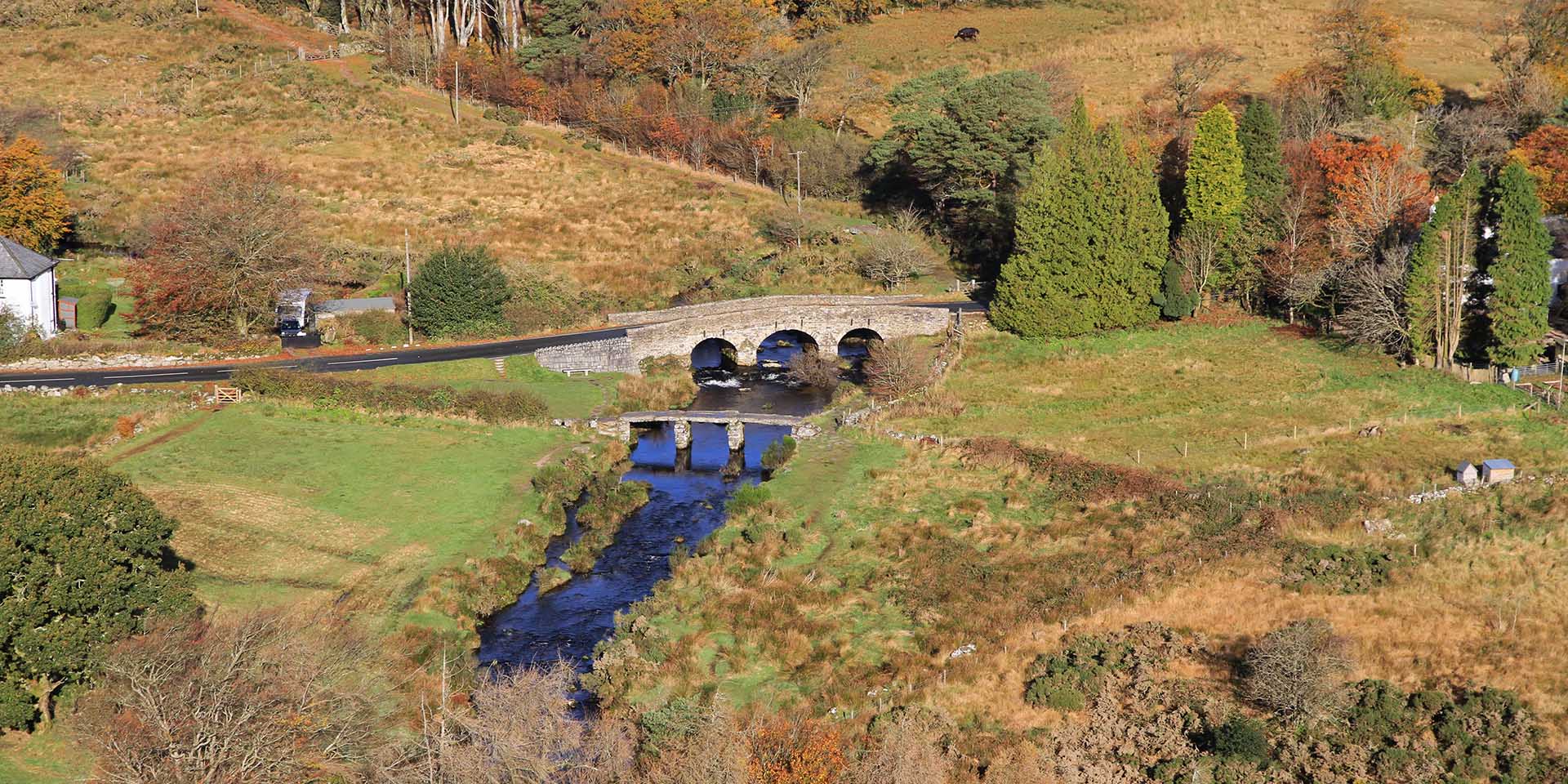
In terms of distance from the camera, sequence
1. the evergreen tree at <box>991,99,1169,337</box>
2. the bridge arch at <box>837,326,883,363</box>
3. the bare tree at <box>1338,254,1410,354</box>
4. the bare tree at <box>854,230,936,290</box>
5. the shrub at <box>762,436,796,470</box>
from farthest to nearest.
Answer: the bare tree at <box>854,230,936,290</box>, the bridge arch at <box>837,326,883,363</box>, the evergreen tree at <box>991,99,1169,337</box>, the bare tree at <box>1338,254,1410,354</box>, the shrub at <box>762,436,796,470</box>

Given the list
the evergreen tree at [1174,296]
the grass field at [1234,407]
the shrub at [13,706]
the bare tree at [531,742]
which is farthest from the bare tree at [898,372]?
the shrub at [13,706]

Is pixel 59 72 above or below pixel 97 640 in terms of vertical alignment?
above

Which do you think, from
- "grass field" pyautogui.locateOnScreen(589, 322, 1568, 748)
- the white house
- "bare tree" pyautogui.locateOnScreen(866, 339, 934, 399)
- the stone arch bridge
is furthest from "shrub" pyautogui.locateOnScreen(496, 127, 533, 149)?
"grass field" pyautogui.locateOnScreen(589, 322, 1568, 748)

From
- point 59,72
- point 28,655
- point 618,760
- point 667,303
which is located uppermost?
point 59,72

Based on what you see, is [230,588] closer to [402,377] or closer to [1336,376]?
[402,377]

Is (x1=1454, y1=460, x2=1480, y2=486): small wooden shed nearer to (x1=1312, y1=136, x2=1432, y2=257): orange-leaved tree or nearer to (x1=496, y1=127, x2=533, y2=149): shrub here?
(x1=1312, y1=136, x2=1432, y2=257): orange-leaved tree

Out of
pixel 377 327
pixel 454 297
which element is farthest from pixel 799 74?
pixel 377 327

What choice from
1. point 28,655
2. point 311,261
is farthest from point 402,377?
point 28,655

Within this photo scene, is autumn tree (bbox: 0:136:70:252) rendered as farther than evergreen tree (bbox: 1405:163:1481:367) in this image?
Yes
